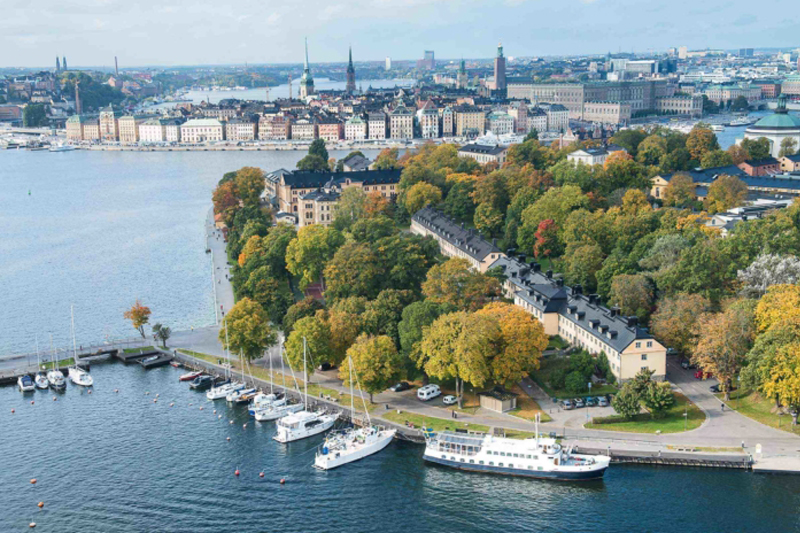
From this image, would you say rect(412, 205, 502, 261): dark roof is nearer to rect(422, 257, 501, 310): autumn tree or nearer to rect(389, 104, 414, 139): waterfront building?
rect(422, 257, 501, 310): autumn tree

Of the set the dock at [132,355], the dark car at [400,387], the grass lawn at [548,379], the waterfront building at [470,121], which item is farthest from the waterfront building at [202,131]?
the grass lawn at [548,379]

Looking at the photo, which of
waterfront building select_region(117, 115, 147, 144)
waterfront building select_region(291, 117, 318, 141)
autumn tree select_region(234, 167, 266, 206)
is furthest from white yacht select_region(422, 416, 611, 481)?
waterfront building select_region(117, 115, 147, 144)

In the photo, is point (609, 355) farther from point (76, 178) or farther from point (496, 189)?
point (76, 178)

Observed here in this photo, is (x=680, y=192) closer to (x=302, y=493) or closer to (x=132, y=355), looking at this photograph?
(x=132, y=355)

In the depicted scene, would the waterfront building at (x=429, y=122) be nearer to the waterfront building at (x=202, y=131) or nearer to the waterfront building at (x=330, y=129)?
the waterfront building at (x=330, y=129)

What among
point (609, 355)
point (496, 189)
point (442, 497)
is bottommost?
point (442, 497)

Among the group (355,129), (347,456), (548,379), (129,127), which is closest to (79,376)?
(347,456)

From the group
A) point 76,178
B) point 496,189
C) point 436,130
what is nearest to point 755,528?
point 496,189
